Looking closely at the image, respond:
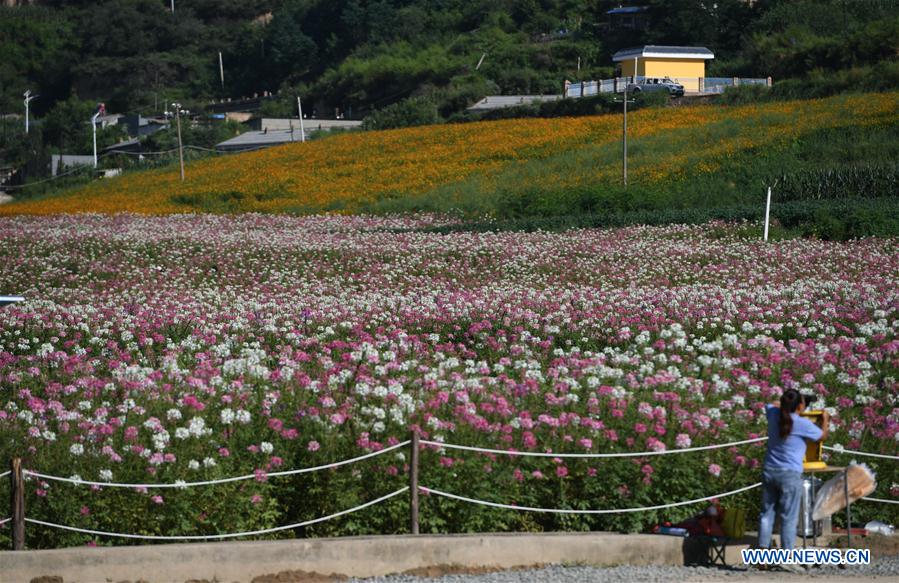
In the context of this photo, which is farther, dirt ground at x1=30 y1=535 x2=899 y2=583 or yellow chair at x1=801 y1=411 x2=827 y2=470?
yellow chair at x1=801 y1=411 x2=827 y2=470

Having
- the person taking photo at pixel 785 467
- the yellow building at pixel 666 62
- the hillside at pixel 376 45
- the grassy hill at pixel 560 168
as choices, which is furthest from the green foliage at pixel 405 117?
the person taking photo at pixel 785 467

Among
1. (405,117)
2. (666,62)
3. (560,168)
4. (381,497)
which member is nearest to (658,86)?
(666,62)

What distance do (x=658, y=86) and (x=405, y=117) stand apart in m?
16.1

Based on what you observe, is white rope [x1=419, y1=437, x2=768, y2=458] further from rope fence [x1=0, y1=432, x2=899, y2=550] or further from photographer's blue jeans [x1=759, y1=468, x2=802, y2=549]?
photographer's blue jeans [x1=759, y1=468, x2=802, y2=549]

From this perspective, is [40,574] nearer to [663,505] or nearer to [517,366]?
[663,505]

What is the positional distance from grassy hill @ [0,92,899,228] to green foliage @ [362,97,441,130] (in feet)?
35.3

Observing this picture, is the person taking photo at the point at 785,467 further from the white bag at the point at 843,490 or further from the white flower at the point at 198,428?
the white flower at the point at 198,428

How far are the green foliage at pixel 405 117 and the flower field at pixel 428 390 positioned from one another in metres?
53.1

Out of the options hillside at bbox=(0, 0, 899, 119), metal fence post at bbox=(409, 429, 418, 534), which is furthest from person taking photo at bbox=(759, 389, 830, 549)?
hillside at bbox=(0, 0, 899, 119)

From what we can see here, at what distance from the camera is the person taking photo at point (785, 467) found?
998 centimetres

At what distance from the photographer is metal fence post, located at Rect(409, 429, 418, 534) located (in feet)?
33.2

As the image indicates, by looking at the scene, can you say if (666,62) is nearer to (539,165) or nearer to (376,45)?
(539,165)

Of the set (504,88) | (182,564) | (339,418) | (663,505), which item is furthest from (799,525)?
(504,88)

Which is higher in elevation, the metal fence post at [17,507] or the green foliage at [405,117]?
the green foliage at [405,117]
